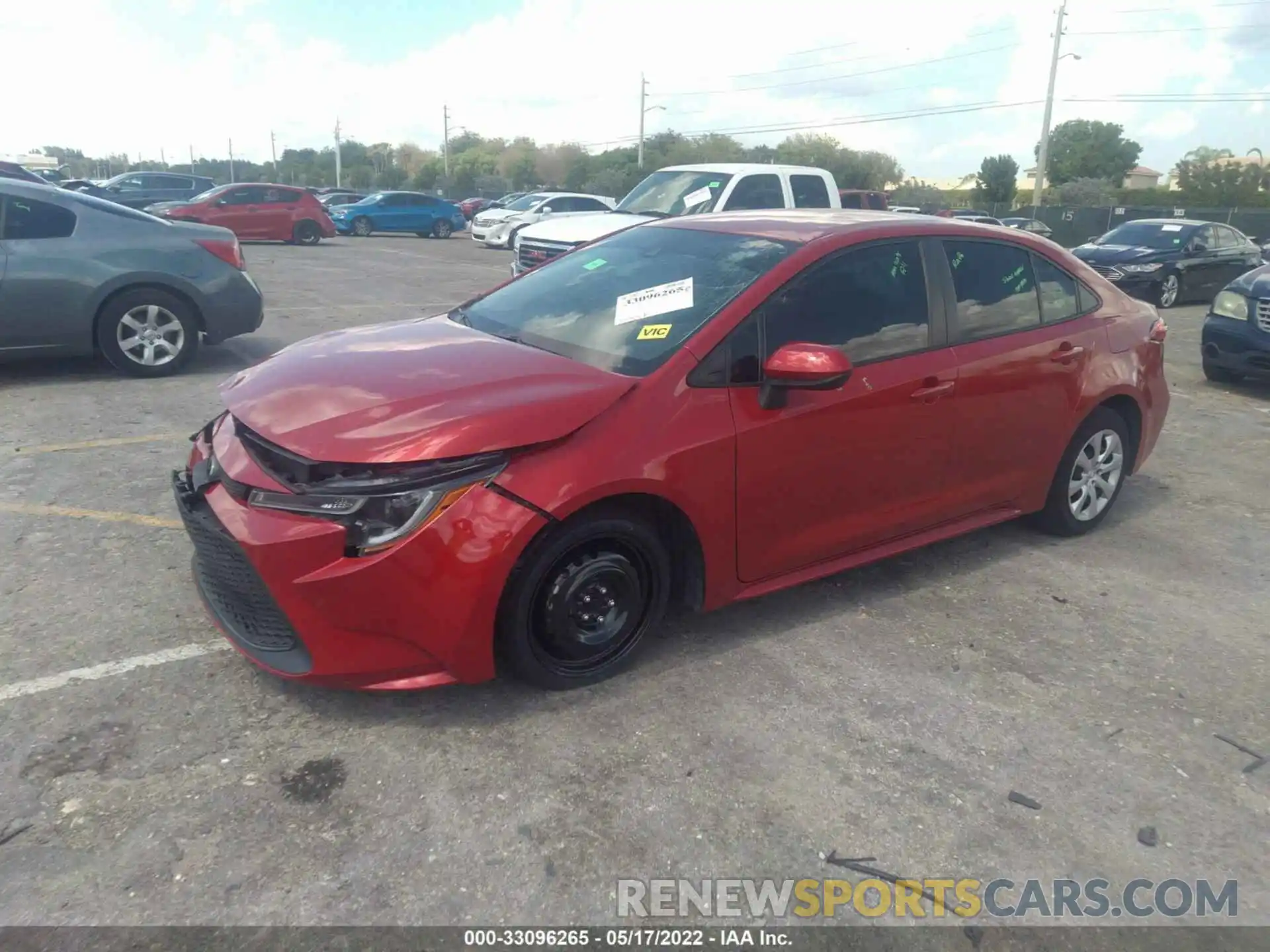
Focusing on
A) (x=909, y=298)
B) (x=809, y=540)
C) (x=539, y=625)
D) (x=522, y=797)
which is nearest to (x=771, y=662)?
(x=809, y=540)

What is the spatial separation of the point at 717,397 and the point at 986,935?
1.87m

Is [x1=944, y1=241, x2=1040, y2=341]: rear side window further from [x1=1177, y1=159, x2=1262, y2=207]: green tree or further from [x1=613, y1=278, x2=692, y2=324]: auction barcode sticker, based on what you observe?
[x1=1177, y1=159, x2=1262, y2=207]: green tree

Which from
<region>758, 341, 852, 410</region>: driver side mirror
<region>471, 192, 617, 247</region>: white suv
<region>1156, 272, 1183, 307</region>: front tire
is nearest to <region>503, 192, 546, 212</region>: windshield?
<region>471, 192, 617, 247</region>: white suv

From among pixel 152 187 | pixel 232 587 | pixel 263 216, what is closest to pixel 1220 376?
pixel 232 587

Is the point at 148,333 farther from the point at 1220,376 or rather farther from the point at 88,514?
the point at 1220,376

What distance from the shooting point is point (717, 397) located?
3.53m

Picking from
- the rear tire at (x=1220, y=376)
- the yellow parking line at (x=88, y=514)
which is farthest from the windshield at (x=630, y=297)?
the rear tire at (x=1220, y=376)

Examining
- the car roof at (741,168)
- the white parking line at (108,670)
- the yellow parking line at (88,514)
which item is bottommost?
the white parking line at (108,670)

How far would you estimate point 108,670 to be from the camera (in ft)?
11.3

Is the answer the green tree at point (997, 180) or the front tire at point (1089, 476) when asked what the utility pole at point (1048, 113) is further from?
the front tire at point (1089, 476)

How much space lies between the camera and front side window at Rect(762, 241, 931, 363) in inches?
148

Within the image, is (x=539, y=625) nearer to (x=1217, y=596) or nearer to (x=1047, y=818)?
(x=1047, y=818)

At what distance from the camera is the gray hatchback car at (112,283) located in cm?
717

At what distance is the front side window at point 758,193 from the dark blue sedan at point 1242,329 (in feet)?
15.3
